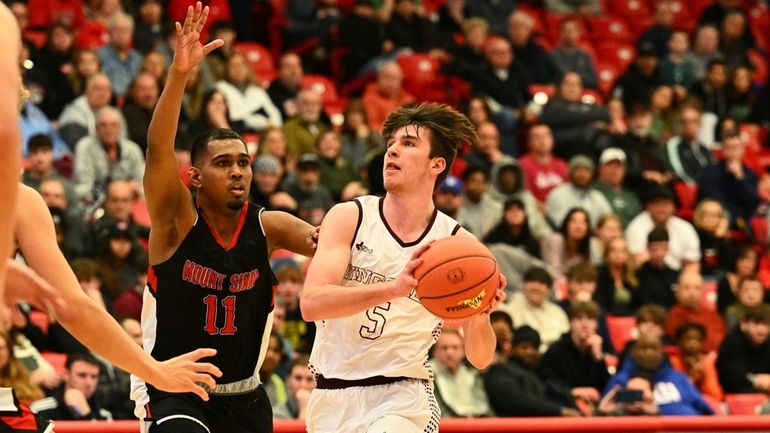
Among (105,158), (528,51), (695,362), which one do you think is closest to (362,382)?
(695,362)

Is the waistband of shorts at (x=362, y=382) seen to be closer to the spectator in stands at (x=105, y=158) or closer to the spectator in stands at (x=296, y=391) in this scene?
the spectator in stands at (x=296, y=391)

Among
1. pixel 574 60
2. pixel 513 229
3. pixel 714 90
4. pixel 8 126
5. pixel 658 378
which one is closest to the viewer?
pixel 8 126

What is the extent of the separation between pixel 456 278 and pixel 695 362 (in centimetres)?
543

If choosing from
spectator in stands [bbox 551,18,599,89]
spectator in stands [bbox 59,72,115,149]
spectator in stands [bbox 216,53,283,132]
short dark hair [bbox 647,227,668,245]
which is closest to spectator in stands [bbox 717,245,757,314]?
short dark hair [bbox 647,227,668,245]

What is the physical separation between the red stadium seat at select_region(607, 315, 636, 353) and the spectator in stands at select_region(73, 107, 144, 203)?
12.5 ft

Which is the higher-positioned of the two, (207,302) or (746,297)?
(207,302)

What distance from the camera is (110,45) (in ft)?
35.8

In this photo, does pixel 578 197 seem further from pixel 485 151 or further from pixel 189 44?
pixel 189 44

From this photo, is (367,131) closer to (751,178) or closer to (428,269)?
(751,178)

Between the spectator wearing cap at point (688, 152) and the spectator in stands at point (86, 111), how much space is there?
5.79 m

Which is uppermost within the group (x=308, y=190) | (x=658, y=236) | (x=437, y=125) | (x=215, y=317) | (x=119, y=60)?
(x=437, y=125)

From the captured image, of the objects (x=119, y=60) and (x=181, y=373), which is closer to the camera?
(x=181, y=373)

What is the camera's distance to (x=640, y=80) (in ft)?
45.5

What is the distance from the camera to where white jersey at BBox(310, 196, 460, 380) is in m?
4.89
